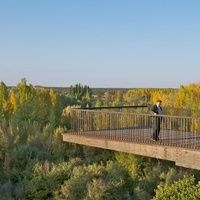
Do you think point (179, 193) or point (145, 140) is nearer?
point (179, 193)

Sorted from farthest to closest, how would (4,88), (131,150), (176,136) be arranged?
(4,88) → (176,136) → (131,150)

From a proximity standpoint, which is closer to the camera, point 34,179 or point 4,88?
point 34,179

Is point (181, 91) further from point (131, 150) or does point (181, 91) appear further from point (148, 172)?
point (131, 150)

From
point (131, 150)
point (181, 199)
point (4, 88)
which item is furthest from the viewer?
point (4, 88)

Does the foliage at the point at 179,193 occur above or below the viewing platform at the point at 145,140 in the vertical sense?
below

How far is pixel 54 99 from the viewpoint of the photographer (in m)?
33.9

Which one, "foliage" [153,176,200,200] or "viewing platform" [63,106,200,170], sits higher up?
"viewing platform" [63,106,200,170]

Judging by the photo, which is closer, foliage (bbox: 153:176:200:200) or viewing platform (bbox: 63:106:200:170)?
foliage (bbox: 153:176:200:200)

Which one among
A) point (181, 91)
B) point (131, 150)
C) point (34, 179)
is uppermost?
point (181, 91)

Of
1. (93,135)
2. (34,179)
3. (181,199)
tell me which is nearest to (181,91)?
(93,135)

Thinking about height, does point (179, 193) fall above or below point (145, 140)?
below

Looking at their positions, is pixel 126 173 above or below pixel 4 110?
below

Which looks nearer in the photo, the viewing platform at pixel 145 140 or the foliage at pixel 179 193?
the foliage at pixel 179 193

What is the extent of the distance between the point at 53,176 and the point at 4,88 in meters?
20.5
